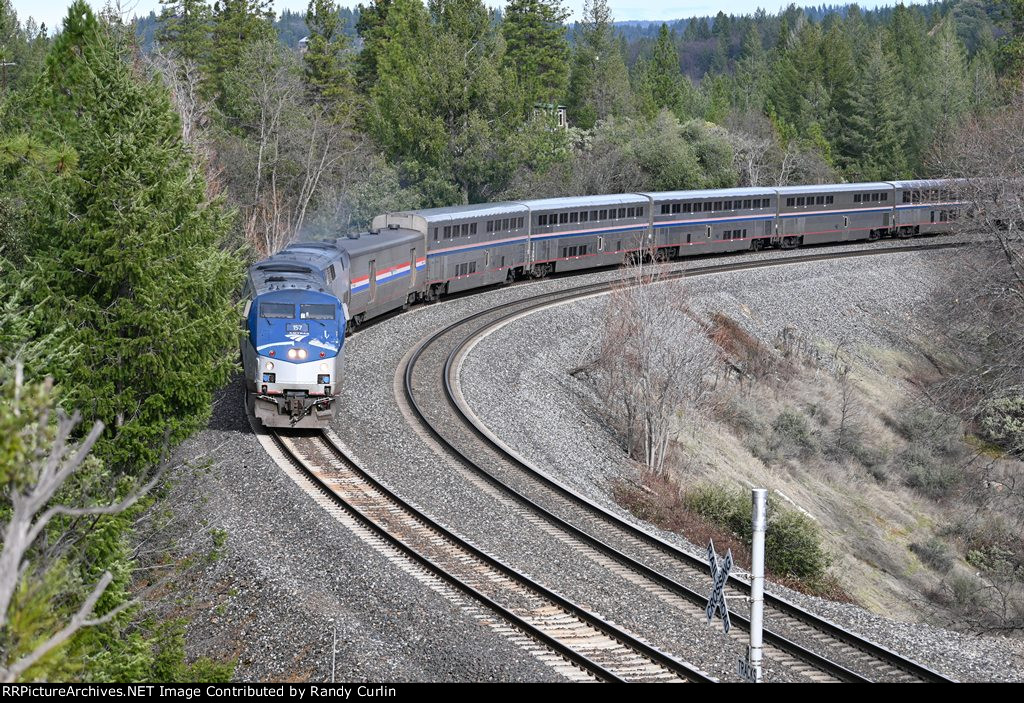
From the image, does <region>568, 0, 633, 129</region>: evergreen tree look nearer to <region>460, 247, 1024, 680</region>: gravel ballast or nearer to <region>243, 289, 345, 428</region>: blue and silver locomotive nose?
<region>460, 247, 1024, 680</region>: gravel ballast

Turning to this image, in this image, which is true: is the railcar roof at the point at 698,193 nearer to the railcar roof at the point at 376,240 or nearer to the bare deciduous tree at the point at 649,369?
the railcar roof at the point at 376,240

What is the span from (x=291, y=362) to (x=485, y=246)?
63.0 feet

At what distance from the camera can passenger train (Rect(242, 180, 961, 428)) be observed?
24.5 m

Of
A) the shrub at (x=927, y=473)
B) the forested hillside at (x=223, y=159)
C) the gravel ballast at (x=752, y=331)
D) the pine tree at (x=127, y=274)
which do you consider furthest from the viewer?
the shrub at (x=927, y=473)

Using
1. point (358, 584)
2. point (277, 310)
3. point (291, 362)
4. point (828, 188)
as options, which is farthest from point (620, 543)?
point (828, 188)

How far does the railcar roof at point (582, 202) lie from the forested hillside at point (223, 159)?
1171 centimetres

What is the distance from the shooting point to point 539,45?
103m

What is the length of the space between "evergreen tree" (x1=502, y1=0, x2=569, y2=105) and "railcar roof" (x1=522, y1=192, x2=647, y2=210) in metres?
51.1

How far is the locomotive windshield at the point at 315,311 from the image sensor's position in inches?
978

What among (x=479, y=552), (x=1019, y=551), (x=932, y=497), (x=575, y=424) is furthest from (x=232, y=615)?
(x=932, y=497)

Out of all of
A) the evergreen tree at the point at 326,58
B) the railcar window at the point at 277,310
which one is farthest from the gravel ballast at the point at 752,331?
the evergreen tree at the point at 326,58

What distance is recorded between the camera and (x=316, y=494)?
70.9 ft

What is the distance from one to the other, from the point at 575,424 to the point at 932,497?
39.8 feet

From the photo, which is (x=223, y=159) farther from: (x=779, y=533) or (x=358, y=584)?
(x=358, y=584)
